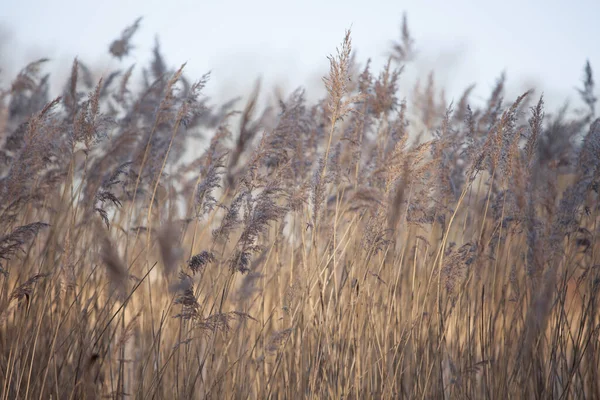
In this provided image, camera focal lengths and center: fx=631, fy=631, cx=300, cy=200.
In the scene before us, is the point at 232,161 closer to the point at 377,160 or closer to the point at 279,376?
the point at 377,160

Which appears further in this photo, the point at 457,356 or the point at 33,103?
the point at 33,103

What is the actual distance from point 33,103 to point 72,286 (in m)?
2.63

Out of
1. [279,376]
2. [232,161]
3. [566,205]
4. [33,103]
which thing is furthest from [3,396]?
[33,103]

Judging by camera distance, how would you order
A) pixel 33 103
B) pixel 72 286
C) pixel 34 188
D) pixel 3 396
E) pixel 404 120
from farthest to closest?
pixel 33 103 → pixel 404 120 → pixel 34 188 → pixel 72 286 → pixel 3 396

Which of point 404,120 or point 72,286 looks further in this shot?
point 404,120

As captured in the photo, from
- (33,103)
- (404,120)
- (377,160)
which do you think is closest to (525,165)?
(377,160)

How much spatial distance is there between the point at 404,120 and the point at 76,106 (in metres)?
1.70

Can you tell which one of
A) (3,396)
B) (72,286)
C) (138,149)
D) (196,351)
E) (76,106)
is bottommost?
(3,396)

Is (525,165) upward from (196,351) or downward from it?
upward

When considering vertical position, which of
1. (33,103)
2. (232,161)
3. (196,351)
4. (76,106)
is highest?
(33,103)

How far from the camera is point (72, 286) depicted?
2215 millimetres

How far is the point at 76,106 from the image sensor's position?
3.30m

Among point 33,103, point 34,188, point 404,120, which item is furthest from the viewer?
point 33,103

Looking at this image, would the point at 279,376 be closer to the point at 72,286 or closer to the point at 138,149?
the point at 72,286
